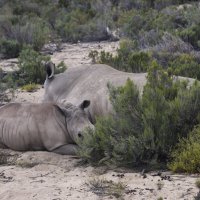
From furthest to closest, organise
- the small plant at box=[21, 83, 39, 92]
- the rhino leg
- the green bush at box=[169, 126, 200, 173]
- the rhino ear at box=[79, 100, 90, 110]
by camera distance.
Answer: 1. the small plant at box=[21, 83, 39, 92]
2. the rhino ear at box=[79, 100, 90, 110]
3. the rhino leg
4. the green bush at box=[169, 126, 200, 173]

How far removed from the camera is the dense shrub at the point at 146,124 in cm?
632

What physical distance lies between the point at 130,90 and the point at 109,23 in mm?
12981

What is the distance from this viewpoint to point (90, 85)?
8680 mm

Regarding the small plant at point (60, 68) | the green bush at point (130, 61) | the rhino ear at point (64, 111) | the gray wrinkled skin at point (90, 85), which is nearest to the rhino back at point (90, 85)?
the gray wrinkled skin at point (90, 85)

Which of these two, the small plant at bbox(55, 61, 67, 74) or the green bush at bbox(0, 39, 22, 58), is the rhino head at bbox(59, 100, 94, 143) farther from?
the green bush at bbox(0, 39, 22, 58)

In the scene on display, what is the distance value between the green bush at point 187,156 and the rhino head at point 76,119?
1581 millimetres

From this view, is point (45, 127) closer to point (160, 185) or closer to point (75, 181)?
point (75, 181)

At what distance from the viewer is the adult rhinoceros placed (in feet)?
24.7

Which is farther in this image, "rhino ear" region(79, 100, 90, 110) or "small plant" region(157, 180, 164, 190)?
"rhino ear" region(79, 100, 90, 110)

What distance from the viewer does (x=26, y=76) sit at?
1256 cm

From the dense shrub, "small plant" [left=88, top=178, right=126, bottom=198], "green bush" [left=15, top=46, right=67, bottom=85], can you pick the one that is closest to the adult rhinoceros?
the dense shrub

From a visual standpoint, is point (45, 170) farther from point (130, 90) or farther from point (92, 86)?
point (92, 86)

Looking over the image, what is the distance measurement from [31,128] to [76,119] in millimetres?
640

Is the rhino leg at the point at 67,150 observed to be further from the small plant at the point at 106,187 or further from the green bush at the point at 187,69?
the green bush at the point at 187,69
